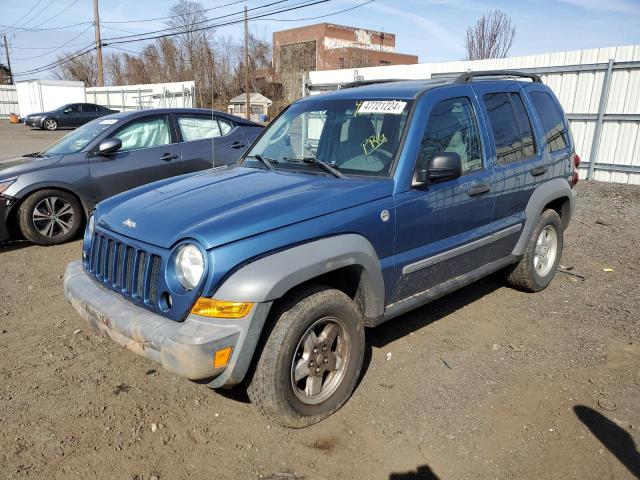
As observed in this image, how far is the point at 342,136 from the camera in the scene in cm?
371

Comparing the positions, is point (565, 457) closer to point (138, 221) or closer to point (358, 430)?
point (358, 430)

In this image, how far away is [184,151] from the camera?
7.20 m

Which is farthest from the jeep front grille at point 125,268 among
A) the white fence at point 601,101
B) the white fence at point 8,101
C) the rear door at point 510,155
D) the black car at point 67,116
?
the white fence at point 8,101

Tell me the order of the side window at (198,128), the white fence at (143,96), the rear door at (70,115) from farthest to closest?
the rear door at (70,115), the white fence at (143,96), the side window at (198,128)

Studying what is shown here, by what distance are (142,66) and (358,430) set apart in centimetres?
6424

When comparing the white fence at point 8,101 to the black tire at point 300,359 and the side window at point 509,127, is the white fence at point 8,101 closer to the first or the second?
the side window at point 509,127

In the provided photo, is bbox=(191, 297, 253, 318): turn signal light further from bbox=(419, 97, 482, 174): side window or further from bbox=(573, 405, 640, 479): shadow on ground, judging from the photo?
bbox=(573, 405, 640, 479): shadow on ground

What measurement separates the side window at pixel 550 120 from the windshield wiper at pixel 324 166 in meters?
2.32

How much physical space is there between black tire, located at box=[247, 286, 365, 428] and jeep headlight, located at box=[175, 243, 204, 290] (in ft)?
1.58

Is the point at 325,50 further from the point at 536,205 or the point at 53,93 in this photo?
the point at 536,205

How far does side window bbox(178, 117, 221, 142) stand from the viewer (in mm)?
7348

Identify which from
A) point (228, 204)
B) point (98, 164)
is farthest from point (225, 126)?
point (228, 204)

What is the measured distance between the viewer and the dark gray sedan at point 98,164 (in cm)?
634

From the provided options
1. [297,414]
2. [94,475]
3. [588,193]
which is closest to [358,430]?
[297,414]
